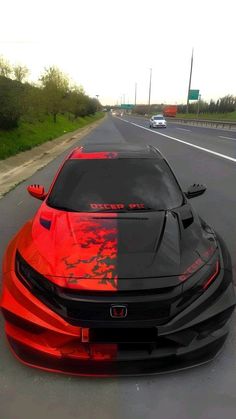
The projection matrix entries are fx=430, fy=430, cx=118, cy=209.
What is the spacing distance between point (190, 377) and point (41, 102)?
35139 mm

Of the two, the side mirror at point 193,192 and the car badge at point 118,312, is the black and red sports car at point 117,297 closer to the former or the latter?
the car badge at point 118,312

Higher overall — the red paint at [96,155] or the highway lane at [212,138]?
the red paint at [96,155]

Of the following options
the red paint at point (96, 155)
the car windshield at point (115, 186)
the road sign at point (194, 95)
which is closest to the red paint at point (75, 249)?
the car windshield at point (115, 186)

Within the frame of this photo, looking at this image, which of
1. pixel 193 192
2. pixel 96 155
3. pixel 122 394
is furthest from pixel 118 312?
pixel 193 192

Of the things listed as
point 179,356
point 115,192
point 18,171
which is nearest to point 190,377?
point 179,356

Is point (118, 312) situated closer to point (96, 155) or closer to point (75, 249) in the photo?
point (75, 249)

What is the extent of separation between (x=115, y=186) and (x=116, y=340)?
1.91 metres

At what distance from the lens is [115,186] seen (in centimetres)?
427

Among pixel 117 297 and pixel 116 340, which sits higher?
pixel 117 297

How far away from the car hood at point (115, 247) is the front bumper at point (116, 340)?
25 cm

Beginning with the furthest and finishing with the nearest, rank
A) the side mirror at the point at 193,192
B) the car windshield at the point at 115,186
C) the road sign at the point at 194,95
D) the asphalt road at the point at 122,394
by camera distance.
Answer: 1. the road sign at the point at 194,95
2. the side mirror at the point at 193,192
3. the car windshield at the point at 115,186
4. the asphalt road at the point at 122,394

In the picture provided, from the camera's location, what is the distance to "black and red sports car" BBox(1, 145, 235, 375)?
2.68m

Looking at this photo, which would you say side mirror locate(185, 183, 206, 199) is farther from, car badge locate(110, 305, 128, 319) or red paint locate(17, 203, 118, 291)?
car badge locate(110, 305, 128, 319)

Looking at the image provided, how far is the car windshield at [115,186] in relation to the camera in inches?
158
